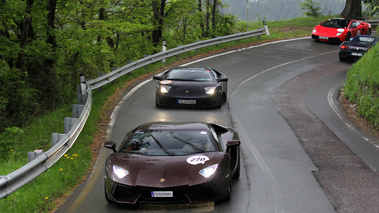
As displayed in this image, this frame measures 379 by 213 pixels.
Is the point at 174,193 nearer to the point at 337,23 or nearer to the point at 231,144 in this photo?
the point at 231,144

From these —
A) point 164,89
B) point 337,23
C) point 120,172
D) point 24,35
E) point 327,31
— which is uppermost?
point 24,35

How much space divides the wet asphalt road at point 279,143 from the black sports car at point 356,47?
0.89 metres

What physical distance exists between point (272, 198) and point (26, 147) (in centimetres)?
693

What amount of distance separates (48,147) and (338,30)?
2400 centimetres

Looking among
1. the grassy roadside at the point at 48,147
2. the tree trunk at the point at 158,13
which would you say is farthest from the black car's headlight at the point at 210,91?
the tree trunk at the point at 158,13

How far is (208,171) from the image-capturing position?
8062mm

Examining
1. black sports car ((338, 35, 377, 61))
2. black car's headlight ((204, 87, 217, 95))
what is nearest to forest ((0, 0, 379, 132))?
black car's headlight ((204, 87, 217, 95))

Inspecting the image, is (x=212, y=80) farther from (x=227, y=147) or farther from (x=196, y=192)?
(x=196, y=192)

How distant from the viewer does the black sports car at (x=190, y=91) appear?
649 inches

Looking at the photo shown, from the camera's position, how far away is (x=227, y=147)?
30.4ft

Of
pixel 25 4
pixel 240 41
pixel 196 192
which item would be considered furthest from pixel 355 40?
pixel 196 192

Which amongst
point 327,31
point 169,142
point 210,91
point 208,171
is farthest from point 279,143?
point 327,31

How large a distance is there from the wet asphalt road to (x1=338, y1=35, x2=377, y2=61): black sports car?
2.91ft

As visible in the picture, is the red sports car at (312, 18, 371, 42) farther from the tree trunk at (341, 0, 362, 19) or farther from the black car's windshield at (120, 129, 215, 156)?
the black car's windshield at (120, 129, 215, 156)
